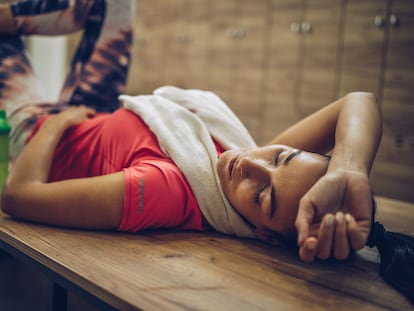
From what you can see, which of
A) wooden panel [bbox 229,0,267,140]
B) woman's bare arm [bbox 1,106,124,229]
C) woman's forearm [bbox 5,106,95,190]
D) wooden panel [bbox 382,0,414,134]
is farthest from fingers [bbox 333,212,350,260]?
wooden panel [bbox 229,0,267,140]

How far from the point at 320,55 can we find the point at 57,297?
2.61 meters

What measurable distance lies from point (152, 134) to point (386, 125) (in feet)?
6.76

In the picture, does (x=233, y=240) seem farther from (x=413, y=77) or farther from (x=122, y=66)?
(x=413, y=77)

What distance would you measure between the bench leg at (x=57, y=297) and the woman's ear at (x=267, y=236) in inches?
17.0

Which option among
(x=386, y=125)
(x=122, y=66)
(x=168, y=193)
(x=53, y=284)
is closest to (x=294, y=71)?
(x=386, y=125)

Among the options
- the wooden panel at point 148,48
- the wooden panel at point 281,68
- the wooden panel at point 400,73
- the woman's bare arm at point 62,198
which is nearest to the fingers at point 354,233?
the woman's bare arm at point 62,198

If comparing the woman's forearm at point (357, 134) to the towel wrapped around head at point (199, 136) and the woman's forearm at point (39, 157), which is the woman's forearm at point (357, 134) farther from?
the woman's forearm at point (39, 157)

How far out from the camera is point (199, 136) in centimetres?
113

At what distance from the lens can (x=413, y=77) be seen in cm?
264

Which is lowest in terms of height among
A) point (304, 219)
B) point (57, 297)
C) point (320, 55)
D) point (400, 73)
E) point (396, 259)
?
point (57, 297)

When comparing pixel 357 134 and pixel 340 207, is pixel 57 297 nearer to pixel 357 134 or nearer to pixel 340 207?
pixel 340 207

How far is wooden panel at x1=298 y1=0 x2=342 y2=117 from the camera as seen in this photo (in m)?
2.94

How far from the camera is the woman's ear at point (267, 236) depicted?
0.94 meters

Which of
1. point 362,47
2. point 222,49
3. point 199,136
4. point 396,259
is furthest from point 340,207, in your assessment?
point 222,49
